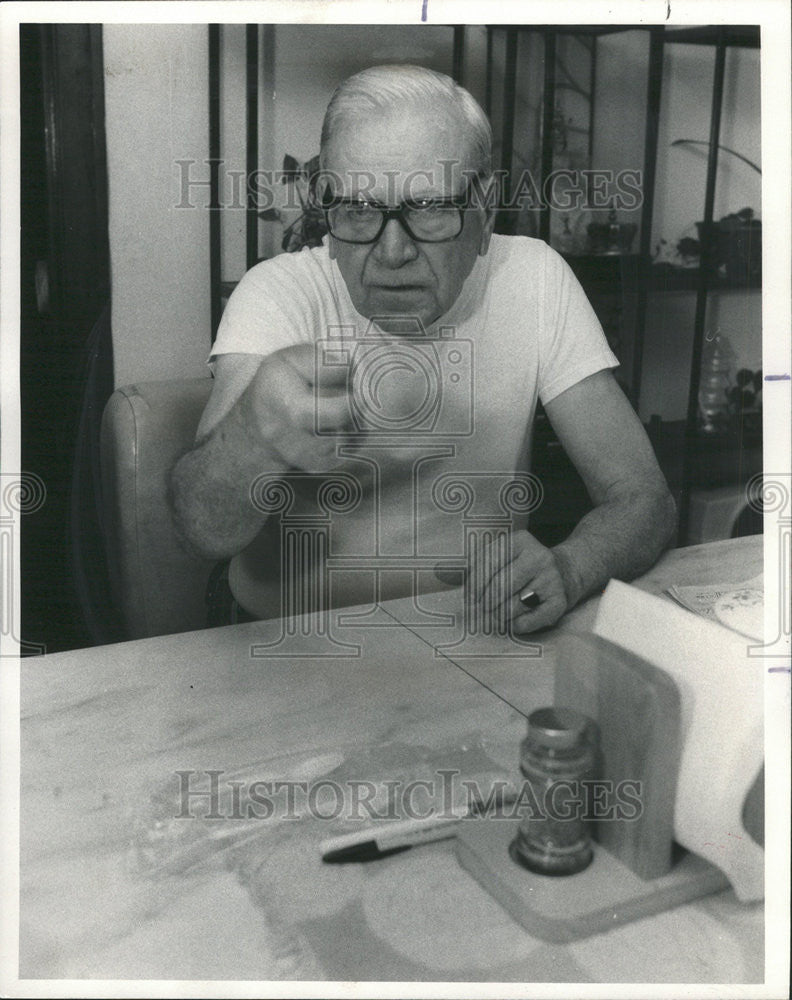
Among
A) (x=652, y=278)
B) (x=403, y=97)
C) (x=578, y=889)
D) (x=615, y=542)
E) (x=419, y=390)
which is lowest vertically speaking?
(x=578, y=889)

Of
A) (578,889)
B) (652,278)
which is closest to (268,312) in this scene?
(652,278)

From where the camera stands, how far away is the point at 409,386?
746mm

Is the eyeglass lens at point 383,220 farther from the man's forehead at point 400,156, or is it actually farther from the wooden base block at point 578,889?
the wooden base block at point 578,889

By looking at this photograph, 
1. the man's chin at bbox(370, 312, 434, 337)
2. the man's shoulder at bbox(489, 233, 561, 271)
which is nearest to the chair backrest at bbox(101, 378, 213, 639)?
the man's chin at bbox(370, 312, 434, 337)

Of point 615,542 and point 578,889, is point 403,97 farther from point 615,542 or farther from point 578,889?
point 578,889

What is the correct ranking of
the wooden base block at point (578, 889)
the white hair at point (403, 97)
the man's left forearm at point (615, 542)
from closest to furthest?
the wooden base block at point (578, 889) < the white hair at point (403, 97) < the man's left forearm at point (615, 542)

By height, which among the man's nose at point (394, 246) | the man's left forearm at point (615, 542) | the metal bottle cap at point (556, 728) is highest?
the man's nose at point (394, 246)

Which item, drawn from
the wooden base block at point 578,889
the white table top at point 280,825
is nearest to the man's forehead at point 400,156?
the white table top at point 280,825

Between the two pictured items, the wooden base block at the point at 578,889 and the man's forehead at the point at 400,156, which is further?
the man's forehead at the point at 400,156

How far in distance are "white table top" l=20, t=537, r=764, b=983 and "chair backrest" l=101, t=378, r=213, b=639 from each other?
6cm

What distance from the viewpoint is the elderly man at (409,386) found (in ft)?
2.39

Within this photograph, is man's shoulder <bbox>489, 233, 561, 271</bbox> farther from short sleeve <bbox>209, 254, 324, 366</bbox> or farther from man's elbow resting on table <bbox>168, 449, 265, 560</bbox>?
man's elbow resting on table <bbox>168, 449, 265, 560</bbox>

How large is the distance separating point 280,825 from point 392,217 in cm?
46

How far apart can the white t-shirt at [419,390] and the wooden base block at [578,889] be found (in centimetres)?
29
